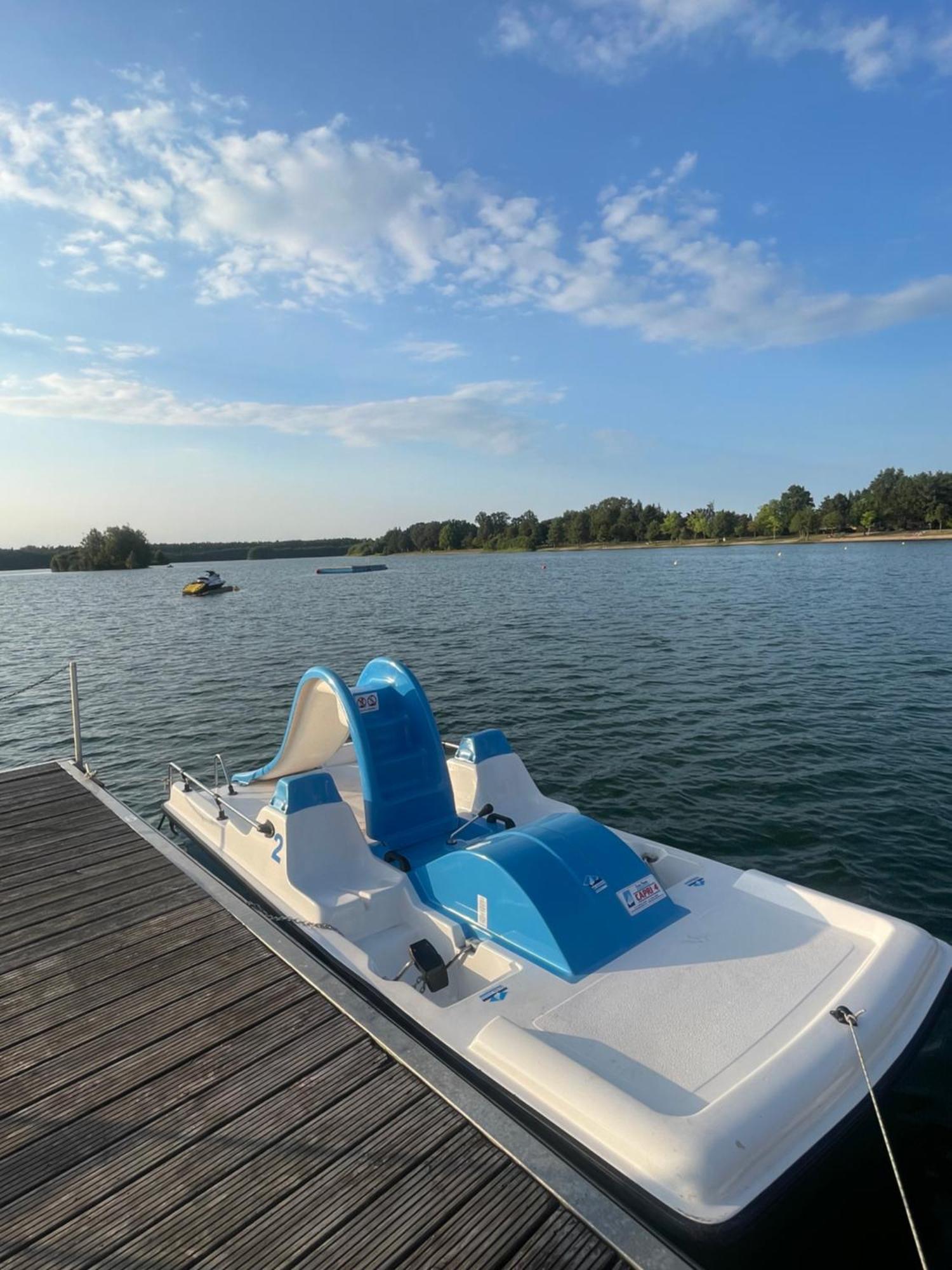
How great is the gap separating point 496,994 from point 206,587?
59.5 m

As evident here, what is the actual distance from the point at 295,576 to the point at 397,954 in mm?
84362

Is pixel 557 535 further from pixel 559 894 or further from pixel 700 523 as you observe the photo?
pixel 559 894

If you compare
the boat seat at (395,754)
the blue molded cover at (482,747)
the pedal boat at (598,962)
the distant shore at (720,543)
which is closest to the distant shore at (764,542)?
the distant shore at (720,543)

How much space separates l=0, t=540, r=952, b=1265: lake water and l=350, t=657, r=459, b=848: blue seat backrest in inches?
149

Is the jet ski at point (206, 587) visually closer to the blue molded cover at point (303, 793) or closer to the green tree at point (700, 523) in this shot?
the blue molded cover at point (303, 793)

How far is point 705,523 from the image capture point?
136 metres

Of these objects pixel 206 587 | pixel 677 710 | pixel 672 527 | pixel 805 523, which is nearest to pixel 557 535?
pixel 672 527

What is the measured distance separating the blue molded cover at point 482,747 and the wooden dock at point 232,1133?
2.87m

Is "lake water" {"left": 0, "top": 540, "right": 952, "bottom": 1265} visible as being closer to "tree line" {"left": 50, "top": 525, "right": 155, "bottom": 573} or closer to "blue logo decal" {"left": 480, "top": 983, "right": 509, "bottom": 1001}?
"blue logo decal" {"left": 480, "top": 983, "right": 509, "bottom": 1001}

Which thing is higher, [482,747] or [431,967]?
[482,747]

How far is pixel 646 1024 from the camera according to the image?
386cm

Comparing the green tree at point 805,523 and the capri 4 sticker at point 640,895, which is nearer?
the capri 4 sticker at point 640,895

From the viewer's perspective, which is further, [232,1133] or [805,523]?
[805,523]

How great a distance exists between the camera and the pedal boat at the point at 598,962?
312 centimetres
